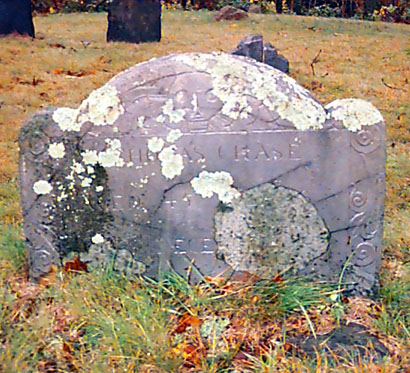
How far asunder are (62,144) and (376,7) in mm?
18179

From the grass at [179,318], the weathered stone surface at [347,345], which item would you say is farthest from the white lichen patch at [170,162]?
the weathered stone surface at [347,345]

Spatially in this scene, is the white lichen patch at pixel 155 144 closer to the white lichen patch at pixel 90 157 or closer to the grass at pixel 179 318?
the white lichen patch at pixel 90 157

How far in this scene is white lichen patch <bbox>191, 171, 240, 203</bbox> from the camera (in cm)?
291

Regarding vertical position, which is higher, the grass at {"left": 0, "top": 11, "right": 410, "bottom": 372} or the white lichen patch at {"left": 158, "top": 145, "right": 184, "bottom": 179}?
the white lichen patch at {"left": 158, "top": 145, "right": 184, "bottom": 179}

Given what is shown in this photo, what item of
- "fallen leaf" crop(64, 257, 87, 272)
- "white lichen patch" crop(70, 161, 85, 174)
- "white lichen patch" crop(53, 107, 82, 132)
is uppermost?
"white lichen patch" crop(53, 107, 82, 132)

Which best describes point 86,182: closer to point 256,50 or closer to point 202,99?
point 202,99

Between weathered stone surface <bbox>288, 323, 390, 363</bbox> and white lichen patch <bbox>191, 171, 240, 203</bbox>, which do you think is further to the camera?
white lichen patch <bbox>191, 171, 240, 203</bbox>

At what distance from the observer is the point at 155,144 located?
2.89m

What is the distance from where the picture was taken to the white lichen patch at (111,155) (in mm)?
2902

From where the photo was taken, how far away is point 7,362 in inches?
93.3

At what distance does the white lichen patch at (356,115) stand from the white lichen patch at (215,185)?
2.02 feet

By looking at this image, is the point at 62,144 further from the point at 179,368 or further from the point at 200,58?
the point at 179,368

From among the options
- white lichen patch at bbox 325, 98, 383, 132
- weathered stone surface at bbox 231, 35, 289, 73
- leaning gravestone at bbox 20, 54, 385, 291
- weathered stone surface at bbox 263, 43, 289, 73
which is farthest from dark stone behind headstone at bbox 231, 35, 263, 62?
white lichen patch at bbox 325, 98, 383, 132

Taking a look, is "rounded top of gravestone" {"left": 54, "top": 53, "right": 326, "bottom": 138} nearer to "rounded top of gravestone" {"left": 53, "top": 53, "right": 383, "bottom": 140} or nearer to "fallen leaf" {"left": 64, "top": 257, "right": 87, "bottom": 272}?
"rounded top of gravestone" {"left": 53, "top": 53, "right": 383, "bottom": 140}
